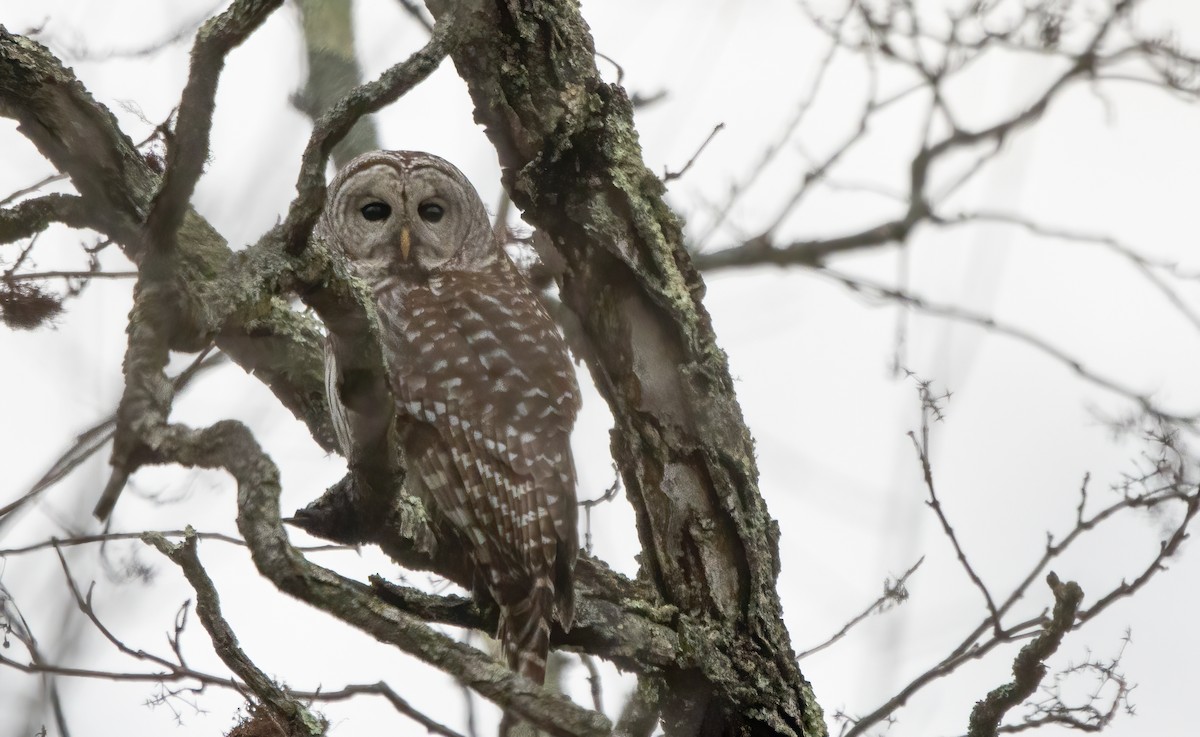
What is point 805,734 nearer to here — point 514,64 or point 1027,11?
point 514,64

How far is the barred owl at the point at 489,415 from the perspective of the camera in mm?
4012

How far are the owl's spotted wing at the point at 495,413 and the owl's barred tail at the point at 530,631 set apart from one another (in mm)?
168

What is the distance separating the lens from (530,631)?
3863 millimetres

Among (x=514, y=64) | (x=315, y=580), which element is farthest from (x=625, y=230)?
(x=315, y=580)

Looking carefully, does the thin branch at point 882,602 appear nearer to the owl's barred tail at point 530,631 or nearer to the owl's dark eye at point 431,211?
the owl's barred tail at point 530,631

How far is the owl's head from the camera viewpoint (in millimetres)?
5531

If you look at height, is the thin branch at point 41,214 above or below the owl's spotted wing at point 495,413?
below

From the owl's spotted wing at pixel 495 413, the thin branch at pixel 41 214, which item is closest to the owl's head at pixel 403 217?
the owl's spotted wing at pixel 495 413

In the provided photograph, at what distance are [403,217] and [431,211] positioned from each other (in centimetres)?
18

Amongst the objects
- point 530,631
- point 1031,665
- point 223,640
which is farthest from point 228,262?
point 1031,665

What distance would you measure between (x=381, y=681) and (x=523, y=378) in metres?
2.53

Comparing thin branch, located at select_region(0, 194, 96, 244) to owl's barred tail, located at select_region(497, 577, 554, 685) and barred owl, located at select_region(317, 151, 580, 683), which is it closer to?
barred owl, located at select_region(317, 151, 580, 683)

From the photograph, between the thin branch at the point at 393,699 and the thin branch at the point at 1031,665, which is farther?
the thin branch at the point at 1031,665

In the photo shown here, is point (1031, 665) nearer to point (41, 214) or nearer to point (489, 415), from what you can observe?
point (489, 415)
